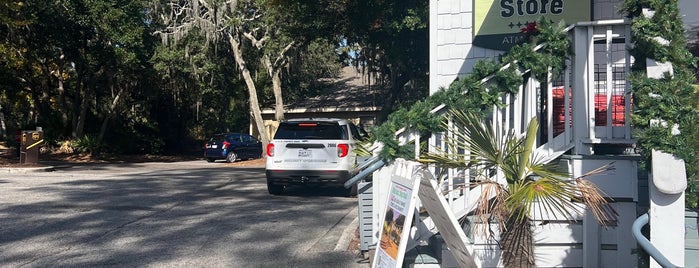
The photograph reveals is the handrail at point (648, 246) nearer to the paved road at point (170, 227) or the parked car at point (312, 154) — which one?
the paved road at point (170, 227)

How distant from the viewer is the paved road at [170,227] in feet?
27.9

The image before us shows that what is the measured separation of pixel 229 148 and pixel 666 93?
29786 mm

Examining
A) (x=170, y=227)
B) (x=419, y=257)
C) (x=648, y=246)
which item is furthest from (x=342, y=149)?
(x=648, y=246)

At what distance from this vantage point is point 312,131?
14906mm

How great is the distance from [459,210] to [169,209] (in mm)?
7537

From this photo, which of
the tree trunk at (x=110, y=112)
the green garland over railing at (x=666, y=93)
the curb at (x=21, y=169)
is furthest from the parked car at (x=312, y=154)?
the tree trunk at (x=110, y=112)

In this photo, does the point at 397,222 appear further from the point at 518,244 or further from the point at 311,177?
the point at 311,177

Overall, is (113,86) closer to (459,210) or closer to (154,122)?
(154,122)

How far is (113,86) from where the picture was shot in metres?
36.8

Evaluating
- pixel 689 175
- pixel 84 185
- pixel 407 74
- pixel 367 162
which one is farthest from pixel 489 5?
pixel 407 74

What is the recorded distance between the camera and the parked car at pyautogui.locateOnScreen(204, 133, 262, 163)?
33781 millimetres

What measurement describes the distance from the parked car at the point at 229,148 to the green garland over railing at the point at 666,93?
29.3m

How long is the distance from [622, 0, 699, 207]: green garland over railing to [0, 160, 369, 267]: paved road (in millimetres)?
3826

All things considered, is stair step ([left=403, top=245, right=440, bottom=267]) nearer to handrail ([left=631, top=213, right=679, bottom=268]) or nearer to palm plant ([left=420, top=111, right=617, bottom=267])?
palm plant ([left=420, top=111, right=617, bottom=267])
